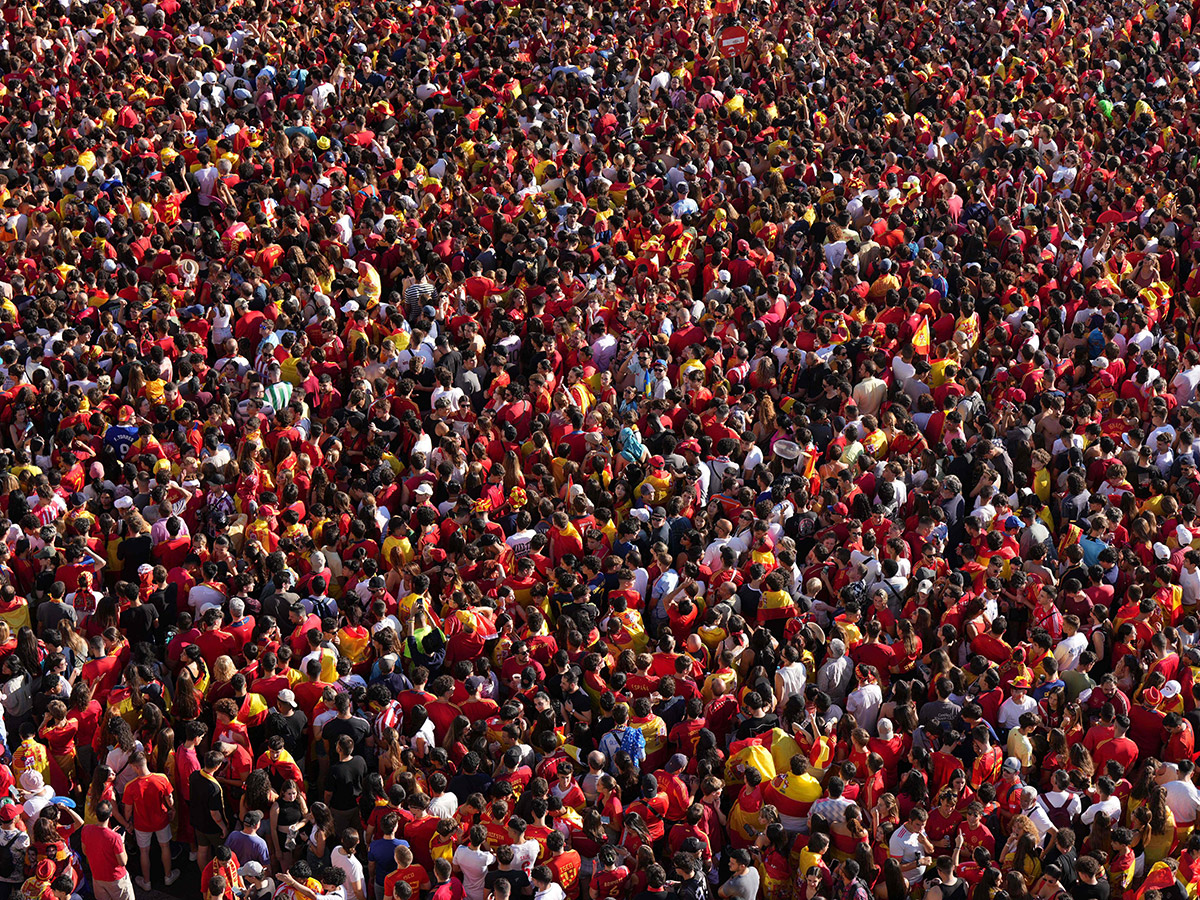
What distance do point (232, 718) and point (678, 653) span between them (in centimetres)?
316

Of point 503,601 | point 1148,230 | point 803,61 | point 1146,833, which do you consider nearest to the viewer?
point 1146,833

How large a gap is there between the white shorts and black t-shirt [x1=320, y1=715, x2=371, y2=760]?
123 centimetres

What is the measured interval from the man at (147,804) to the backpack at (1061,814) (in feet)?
19.0

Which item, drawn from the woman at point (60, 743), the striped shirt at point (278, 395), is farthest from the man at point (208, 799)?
the striped shirt at point (278, 395)

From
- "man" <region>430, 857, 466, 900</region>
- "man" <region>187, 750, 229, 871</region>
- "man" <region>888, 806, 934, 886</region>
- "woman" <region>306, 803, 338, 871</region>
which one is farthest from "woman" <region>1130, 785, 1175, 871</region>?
"man" <region>187, 750, 229, 871</region>

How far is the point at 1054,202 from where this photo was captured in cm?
1864

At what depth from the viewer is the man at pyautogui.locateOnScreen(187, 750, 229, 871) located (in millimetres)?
10648

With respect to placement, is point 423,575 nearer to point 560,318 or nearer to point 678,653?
point 678,653

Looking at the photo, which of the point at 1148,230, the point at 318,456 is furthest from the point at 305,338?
the point at 1148,230

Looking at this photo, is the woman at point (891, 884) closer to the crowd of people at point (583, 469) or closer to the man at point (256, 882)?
the crowd of people at point (583, 469)

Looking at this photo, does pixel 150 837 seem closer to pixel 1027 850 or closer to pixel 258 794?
pixel 258 794

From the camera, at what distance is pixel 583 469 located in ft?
45.7

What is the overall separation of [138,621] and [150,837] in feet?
5.70

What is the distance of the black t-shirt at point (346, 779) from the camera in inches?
427
